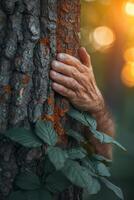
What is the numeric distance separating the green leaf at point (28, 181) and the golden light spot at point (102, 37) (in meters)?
12.3

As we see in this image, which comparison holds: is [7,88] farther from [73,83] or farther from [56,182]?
[56,182]

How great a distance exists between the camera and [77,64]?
266cm

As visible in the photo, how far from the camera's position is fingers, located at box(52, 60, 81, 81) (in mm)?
2514

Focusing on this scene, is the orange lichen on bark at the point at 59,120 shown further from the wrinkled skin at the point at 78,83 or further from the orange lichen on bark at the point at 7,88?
the orange lichen on bark at the point at 7,88

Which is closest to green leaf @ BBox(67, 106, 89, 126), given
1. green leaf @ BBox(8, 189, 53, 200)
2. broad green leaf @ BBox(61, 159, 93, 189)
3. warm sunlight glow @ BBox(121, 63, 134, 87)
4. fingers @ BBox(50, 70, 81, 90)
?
fingers @ BBox(50, 70, 81, 90)

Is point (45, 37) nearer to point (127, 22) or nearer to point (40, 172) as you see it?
point (40, 172)

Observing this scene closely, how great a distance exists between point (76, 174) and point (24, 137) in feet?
0.93

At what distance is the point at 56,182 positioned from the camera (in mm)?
2355

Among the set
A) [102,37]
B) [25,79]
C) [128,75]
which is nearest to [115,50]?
[102,37]

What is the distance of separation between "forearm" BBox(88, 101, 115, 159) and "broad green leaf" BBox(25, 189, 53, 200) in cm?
66

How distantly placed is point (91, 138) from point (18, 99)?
64 cm

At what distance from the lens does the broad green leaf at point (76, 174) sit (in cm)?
225

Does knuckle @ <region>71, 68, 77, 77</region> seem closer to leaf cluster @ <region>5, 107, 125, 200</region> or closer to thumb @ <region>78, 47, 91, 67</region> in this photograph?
thumb @ <region>78, 47, 91, 67</region>

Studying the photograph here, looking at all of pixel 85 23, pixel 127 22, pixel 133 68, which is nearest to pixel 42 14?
pixel 85 23
